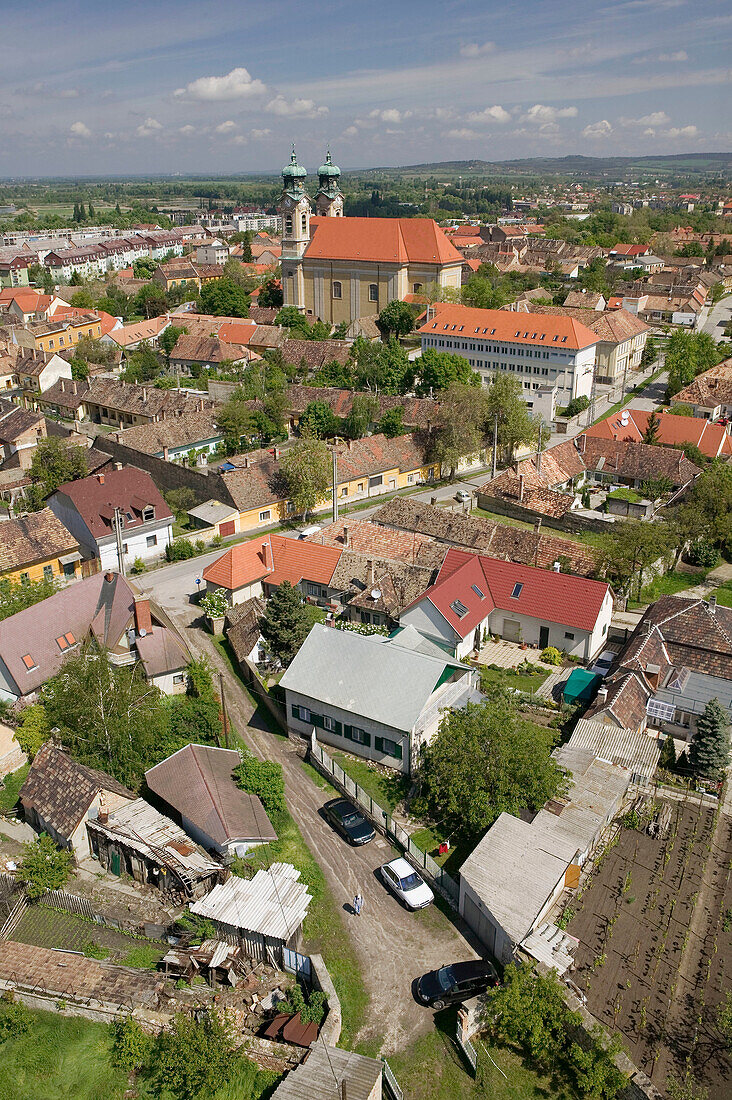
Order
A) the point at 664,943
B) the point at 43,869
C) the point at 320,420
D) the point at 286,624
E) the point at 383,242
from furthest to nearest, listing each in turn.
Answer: the point at 383,242 < the point at 320,420 < the point at 286,624 < the point at 43,869 < the point at 664,943

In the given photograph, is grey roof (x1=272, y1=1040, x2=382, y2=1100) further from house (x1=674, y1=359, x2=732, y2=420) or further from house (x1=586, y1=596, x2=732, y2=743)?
house (x1=674, y1=359, x2=732, y2=420)

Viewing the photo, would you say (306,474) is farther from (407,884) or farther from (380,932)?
(380,932)

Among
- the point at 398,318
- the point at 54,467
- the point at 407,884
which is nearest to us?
the point at 407,884

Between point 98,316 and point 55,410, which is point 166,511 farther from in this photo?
point 98,316

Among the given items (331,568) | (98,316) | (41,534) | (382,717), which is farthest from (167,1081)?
(98,316)

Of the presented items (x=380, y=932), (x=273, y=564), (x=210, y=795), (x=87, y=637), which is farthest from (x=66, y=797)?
(x=273, y=564)

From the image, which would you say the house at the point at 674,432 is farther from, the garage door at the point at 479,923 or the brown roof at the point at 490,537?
the garage door at the point at 479,923

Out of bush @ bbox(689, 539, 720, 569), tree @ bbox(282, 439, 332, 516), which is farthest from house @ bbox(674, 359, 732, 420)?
tree @ bbox(282, 439, 332, 516)
